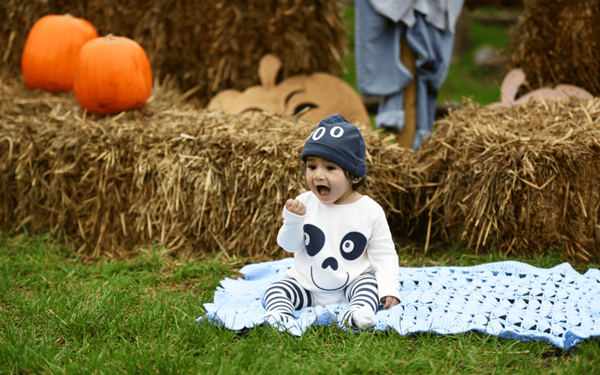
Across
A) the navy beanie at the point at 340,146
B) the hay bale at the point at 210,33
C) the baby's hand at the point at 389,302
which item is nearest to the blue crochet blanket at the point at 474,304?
the baby's hand at the point at 389,302

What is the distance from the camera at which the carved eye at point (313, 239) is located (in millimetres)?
2189

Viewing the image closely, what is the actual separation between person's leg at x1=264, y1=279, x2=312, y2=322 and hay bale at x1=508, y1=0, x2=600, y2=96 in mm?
2843

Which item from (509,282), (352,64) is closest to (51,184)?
(509,282)

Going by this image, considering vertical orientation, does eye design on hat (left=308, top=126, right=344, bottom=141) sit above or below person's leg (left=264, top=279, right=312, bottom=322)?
above

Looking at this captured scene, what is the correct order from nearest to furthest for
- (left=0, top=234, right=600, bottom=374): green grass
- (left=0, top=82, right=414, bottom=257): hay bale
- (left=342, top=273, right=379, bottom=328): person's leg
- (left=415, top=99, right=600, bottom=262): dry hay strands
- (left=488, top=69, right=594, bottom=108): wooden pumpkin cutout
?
(left=0, top=234, right=600, bottom=374): green grass → (left=342, top=273, right=379, bottom=328): person's leg → (left=415, top=99, right=600, bottom=262): dry hay strands → (left=0, top=82, right=414, bottom=257): hay bale → (left=488, top=69, right=594, bottom=108): wooden pumpkin cutout

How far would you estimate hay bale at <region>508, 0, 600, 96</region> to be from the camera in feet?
12.6

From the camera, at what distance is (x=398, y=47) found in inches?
143

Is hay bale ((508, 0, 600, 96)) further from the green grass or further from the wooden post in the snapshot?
the green grass

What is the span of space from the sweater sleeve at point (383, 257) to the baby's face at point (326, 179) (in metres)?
0.21

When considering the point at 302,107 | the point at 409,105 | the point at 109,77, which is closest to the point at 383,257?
the point at 409,105

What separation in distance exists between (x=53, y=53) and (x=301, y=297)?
2822 mm

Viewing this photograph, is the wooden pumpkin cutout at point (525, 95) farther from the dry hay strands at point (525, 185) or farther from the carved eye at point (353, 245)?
the carved eye at point (353, 245)

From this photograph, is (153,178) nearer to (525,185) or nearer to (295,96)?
(295,96)

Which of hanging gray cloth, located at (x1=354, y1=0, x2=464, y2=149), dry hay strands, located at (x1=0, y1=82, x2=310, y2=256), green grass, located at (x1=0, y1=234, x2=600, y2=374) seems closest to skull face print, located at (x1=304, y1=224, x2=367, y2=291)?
green grass, located at (x1=0, y1=234, x2=600, y2=374)
